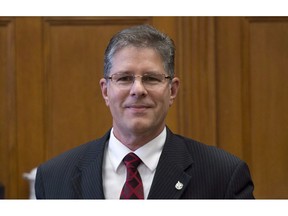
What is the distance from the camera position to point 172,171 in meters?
1.13

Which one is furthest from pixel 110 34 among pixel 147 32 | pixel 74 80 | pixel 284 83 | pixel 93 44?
pixel 147 32

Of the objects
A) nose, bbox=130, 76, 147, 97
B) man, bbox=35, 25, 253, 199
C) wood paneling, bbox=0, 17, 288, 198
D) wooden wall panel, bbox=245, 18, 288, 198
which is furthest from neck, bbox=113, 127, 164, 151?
wooden wall panel, bbox=245, 18, 288, 198

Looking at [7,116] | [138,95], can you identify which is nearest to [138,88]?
[138,95]

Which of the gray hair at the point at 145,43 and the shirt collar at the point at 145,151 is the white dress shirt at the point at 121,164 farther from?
the gray hair at the point at 145,43

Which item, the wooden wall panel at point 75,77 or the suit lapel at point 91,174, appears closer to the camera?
the suit lapel at point 91,174

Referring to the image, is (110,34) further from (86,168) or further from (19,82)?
(86,168)

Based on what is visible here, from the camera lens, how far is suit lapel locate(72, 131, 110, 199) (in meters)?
1.11

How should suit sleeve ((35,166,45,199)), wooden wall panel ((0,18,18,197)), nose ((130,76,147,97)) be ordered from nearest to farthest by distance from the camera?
nose ((130,76,147,97))
suit sleeve ((35,166,45,199))
wooden wall panel ((0,18,18,197))

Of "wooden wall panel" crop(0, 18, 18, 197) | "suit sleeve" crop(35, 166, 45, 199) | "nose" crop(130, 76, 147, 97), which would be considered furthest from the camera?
"wooden wall panel" crop(0, 18, 18, 197)

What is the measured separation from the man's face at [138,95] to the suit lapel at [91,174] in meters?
0.11

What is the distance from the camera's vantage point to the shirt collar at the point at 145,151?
3.78ft

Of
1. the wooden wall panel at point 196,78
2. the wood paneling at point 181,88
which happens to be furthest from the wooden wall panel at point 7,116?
the wooden wall panel at point 196,78

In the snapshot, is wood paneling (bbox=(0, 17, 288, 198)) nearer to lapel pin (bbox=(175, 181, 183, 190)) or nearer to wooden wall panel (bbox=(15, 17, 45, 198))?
wooden wall panel (bbox=(15, 17, 45, 198))

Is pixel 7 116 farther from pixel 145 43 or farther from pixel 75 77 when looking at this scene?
pixel 145 43
